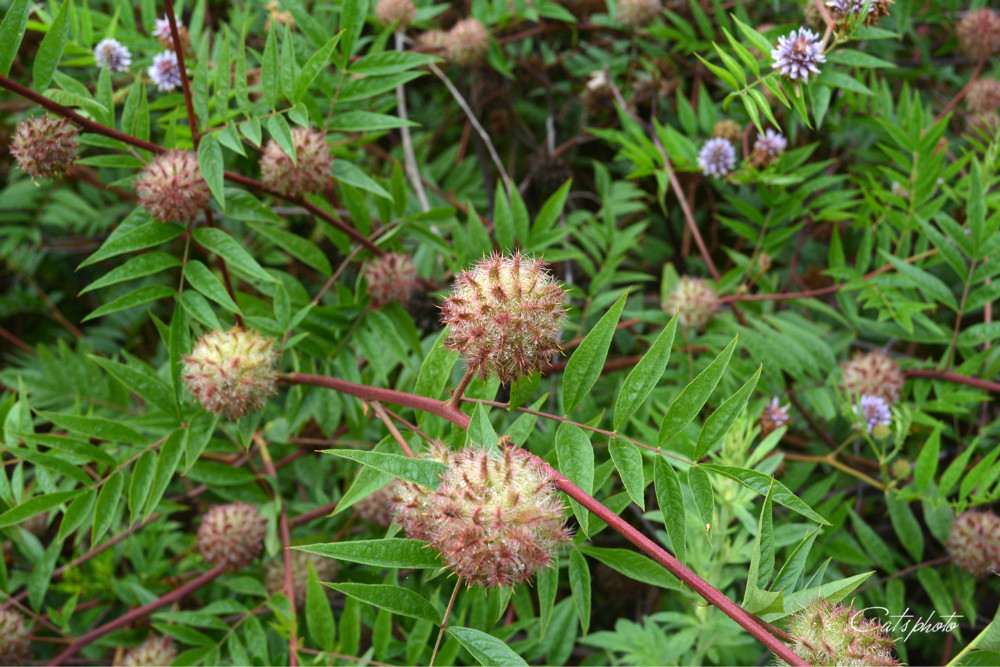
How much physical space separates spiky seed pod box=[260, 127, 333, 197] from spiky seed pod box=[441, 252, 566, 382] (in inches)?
42.7

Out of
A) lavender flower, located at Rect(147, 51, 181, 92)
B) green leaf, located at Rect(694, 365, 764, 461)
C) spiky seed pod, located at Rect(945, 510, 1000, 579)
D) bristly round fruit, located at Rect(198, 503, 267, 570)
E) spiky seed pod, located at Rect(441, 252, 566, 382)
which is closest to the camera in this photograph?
spiky seed pod, located at Rect(441, 252, 566, 382)

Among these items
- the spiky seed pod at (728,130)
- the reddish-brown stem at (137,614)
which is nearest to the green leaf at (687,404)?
the reddish-brown stem at (137,614)

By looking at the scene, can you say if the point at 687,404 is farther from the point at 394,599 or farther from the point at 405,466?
the point at 394,599

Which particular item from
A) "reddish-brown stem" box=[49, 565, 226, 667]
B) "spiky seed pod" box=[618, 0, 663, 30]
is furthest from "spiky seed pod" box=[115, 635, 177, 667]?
"spiky seed pod" box=[618, 0, 663, 30]

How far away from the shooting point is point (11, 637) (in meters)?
2.40

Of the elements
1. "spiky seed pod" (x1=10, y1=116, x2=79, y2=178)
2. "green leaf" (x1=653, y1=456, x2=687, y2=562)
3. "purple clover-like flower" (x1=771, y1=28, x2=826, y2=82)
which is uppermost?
"purple clover-like flower" (x1=771, y1=28, x2=826, y2=82)

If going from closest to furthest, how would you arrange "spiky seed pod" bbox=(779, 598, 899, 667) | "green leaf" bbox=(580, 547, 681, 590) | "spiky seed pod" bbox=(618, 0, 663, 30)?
"spiky seed pod" bbox=(779, 598, 899, 667) → "green leaf" bbox=(580, 547, 681, 590) → "spiky seed pod" bbox=(618, 0, 663, 30)

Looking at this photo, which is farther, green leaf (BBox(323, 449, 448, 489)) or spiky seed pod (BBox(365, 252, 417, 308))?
spiky seed pod (BBox(365, 252, 417, 308))

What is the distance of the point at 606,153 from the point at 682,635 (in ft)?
9.03

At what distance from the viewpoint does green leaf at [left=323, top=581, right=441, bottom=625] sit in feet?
4.90

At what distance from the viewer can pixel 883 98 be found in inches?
121

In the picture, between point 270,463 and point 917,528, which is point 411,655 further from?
point 917,528

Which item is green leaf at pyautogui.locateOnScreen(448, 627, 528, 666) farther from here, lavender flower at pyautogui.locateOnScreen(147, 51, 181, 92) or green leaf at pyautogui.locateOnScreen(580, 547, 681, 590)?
lavender flower at pyautogui.locateOnScreen(147, 51, 181, 92)

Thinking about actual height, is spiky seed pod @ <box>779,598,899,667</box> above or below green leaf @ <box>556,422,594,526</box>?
below
